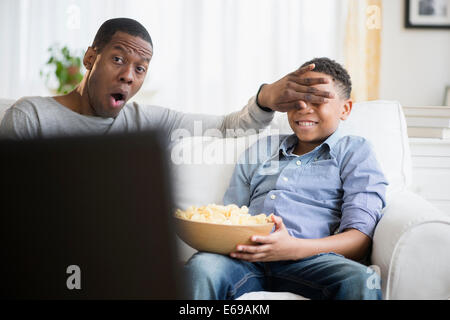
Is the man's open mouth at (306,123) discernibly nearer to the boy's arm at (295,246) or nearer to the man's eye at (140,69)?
the boy's arm at (295,246)

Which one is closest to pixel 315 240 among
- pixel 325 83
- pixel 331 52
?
pixel 325 83

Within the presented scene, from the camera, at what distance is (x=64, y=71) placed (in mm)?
2062

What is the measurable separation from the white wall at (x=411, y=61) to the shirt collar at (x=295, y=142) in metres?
1.30

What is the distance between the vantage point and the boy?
82cm

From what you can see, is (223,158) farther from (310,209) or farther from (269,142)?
(310,209)

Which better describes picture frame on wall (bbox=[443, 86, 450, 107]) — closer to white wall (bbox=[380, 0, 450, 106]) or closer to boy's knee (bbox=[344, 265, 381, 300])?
white wall (bbox=[380, 0, 450, 106])

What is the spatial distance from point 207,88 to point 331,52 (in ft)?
2.40

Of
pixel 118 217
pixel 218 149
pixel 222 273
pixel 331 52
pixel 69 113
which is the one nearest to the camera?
pixel 118 217

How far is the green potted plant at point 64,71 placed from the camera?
1.89 metres

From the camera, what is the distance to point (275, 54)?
8.05 feet

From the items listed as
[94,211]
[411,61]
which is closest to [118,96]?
[94,211]

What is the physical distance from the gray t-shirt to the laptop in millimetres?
568

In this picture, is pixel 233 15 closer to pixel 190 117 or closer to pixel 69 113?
pixel 190 117

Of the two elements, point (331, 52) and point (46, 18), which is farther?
point (46, 18)
